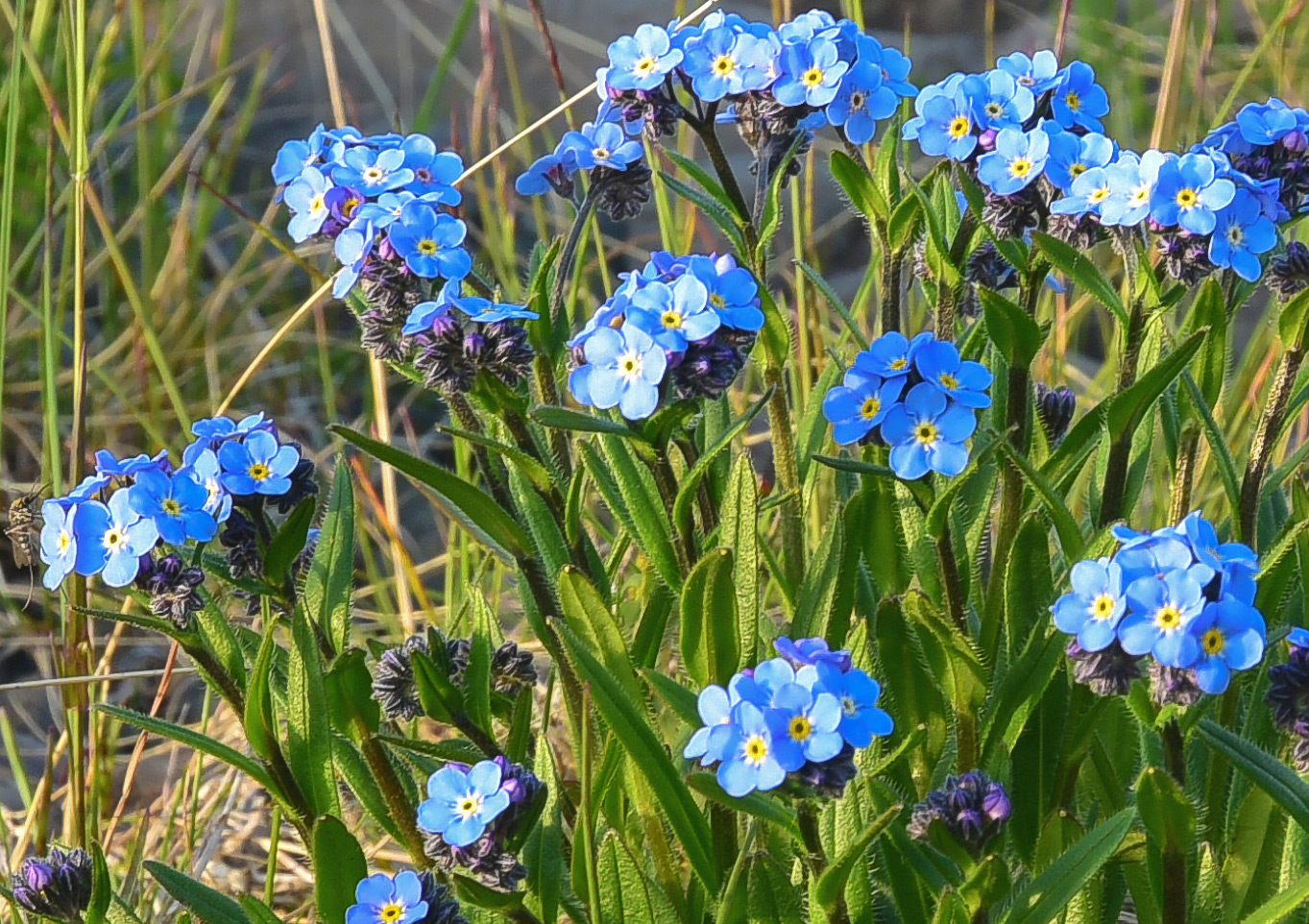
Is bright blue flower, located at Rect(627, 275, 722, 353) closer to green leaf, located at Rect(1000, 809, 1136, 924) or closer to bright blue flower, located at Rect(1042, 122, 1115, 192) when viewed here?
bright blue flower, located at Rect(1042, 122, 1115, 192)

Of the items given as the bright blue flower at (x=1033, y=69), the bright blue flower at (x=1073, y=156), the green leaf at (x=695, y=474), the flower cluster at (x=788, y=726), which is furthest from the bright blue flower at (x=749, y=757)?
the bright blue flower at (x=1033, y=69)

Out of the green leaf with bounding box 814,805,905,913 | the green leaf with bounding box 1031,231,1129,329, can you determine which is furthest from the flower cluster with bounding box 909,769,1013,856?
the green leaf with bounding box 1031,231,1129,329

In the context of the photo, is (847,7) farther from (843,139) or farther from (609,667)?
(609,667)

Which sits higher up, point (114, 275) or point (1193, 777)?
point (114, 275)

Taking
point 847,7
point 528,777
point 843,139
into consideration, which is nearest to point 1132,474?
point 843,139

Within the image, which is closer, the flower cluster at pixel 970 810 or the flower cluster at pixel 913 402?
the flower cluster at pixel 970 810

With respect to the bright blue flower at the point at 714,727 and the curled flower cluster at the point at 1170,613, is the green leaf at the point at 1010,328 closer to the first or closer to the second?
the curled flower cluster at the point at 1170,613
